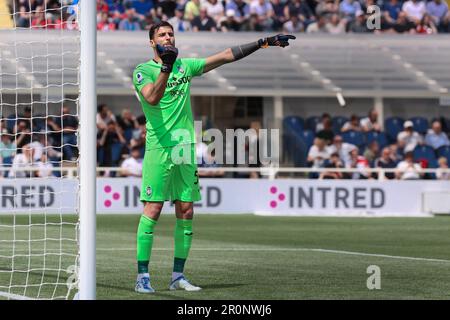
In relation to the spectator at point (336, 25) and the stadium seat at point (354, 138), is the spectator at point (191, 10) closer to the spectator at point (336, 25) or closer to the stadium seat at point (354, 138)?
the spectator at point (336, 25)

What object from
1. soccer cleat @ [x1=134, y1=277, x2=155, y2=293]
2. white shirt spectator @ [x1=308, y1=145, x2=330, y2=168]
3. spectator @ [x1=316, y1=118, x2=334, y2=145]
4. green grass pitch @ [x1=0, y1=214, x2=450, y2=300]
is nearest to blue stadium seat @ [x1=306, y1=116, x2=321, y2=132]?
spectator @ [x1=316, y1=118, x2=334, y2=145]

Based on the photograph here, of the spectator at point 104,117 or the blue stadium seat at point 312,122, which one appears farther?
the blue stadium seat at point 312,122

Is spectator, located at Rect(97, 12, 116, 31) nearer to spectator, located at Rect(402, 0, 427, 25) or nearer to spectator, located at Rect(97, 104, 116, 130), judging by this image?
spectator, located at Rect(97, 104, 116, 130)

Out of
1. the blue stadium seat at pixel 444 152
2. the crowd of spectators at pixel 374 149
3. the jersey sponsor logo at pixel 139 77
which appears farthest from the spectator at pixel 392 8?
the jersey sponsor logo at pixel 139 77

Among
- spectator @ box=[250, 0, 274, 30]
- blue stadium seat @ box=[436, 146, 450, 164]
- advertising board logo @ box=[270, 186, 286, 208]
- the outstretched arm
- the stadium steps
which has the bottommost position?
advertising board logo @ box=[270, 186, 286, 208]

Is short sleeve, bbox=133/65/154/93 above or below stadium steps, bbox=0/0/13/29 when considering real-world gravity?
below

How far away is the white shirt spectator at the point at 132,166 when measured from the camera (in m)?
24.3

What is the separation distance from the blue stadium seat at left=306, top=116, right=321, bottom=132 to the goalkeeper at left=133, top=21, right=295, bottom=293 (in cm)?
1771

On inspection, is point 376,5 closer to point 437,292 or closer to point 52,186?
point 52,186

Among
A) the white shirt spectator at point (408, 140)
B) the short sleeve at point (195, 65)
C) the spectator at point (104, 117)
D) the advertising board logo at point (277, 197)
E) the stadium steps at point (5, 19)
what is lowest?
the advertising board logo at point (277, 197)

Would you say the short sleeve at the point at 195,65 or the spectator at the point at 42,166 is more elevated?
the short sleeve at the point at 195,65

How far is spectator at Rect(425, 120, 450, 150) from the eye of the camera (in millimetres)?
Result: 26734

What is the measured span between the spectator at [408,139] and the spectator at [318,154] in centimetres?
195

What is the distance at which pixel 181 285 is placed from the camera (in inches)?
381
